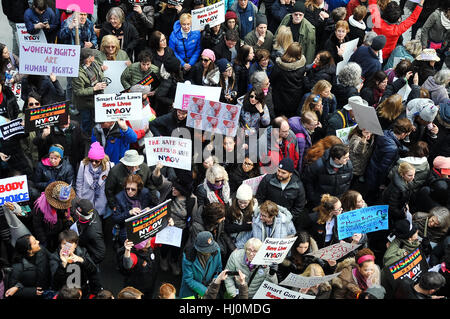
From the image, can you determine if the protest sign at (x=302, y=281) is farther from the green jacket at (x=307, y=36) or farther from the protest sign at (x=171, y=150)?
the green jacket at (x=307, y=36)

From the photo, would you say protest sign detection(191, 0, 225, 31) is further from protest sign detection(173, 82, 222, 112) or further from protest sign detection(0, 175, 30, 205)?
protest sign detection(0, 175, 30, 205)

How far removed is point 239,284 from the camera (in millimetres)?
7148

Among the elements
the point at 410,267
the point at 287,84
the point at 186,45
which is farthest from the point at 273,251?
the point at 186,45

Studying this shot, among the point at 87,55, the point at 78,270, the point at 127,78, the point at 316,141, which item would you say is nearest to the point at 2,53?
the point at 87,55

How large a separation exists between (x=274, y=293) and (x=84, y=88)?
186 inches

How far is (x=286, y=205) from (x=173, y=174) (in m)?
1.53

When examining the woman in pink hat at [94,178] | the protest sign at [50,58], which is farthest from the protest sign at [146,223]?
the protest sign at [50,58]

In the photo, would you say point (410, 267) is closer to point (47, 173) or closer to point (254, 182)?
point (254, 182)

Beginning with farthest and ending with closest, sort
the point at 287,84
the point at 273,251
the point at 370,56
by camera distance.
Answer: the point at 370,56 → the point at 287,84 → the point at 273,251

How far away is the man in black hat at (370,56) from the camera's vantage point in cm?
1077

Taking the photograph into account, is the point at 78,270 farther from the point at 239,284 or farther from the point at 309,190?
the point at 309,190

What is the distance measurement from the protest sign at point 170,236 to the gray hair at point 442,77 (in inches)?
191

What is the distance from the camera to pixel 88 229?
775cm

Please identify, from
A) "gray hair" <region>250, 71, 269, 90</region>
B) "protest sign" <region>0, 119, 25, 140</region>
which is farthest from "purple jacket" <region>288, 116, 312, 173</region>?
"protest sign" <region>0, 119, 25, 140</region>
